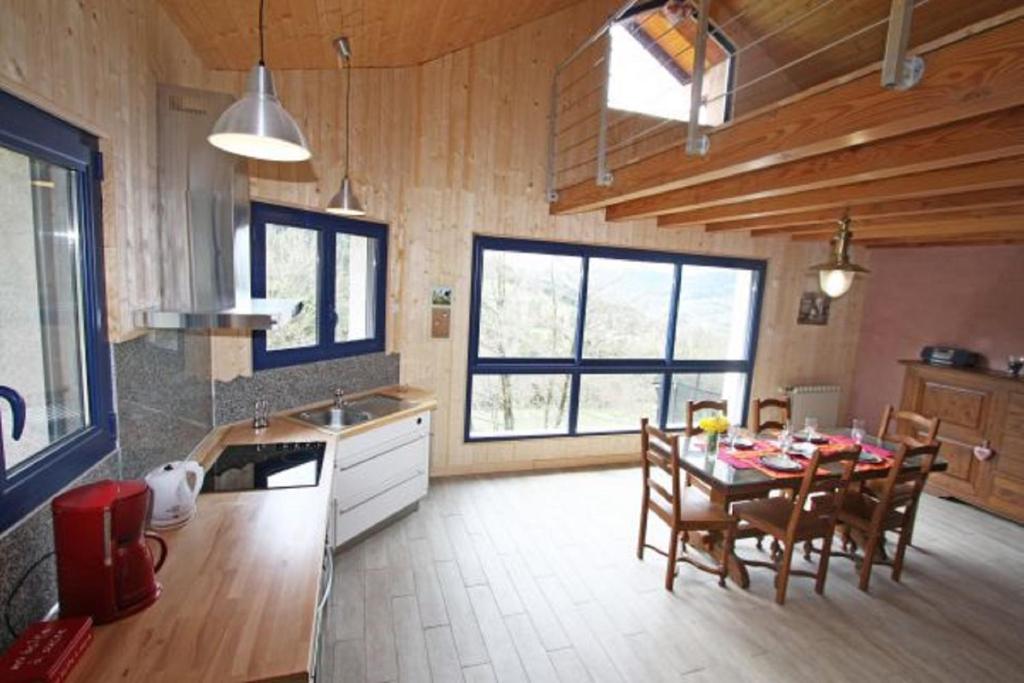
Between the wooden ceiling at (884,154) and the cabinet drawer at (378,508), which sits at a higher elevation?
the wooden ceiling at (884,154)

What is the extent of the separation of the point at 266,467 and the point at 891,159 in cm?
322

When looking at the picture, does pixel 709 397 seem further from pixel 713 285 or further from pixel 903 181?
pixel 903 181

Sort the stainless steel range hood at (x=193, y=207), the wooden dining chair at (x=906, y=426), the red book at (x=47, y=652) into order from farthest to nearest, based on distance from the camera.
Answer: the wooden dining chair at (x=906, y=426), the stainless steel range hood at (x=193, y=207), the red book at (x=47, y=652)

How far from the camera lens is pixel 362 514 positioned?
3201mm

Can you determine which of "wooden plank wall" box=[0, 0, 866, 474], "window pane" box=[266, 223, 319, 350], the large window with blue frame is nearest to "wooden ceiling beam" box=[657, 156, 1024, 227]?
the large window with blue frame

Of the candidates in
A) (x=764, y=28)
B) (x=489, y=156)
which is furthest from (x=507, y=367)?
(x=764, y=28)

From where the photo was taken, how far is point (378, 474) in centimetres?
330

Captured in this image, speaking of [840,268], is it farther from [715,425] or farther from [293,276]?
[293,276]

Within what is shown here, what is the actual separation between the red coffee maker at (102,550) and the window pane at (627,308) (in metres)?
3.88

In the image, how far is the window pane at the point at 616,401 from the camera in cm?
497

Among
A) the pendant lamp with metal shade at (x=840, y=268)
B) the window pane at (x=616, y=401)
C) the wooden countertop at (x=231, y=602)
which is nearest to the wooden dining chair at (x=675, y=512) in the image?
the pendant lamp with metal shade at (x=840, y=268)

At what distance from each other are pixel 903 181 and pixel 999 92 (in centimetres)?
152

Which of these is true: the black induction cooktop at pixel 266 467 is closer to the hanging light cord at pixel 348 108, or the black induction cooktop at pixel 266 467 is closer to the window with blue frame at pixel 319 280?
the window with blue frame at pixel 319 280

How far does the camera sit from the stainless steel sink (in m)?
3.24
